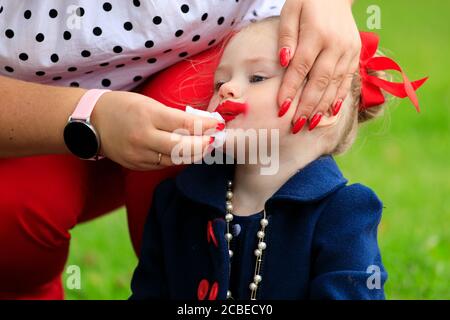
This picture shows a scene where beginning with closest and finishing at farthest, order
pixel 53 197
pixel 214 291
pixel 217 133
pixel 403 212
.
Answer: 1. pixel 217 133
2. pixel 214 291
3. pixel 53 197
4. pixel 403 212

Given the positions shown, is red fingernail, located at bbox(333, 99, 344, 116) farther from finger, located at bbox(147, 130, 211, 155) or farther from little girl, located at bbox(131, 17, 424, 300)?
finger, located at bbox(147, 130, 211, 155)

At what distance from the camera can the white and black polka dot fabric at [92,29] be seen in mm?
1841

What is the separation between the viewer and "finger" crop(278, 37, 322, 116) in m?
1.68

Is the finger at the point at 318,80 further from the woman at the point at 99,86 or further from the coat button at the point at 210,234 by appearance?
the coat button at the point at 210,234

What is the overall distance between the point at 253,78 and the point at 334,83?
0.54ft

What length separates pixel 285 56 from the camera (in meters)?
1.68

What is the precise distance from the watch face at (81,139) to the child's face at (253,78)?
0.26 meters

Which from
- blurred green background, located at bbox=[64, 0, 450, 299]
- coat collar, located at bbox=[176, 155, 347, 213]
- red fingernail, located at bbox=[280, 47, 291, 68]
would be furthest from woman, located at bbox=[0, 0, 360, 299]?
blurred green background, located at bbox=[64, 0, 450, 299]

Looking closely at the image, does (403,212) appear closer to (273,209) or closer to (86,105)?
(273,209)

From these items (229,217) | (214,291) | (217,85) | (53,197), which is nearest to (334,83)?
(217,85)

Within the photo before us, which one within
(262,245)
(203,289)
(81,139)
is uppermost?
(81,139)

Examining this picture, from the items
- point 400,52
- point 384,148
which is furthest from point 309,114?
point 400,52

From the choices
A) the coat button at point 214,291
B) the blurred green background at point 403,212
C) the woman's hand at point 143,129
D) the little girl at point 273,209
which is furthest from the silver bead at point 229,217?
the blurred green background at point 403,212
